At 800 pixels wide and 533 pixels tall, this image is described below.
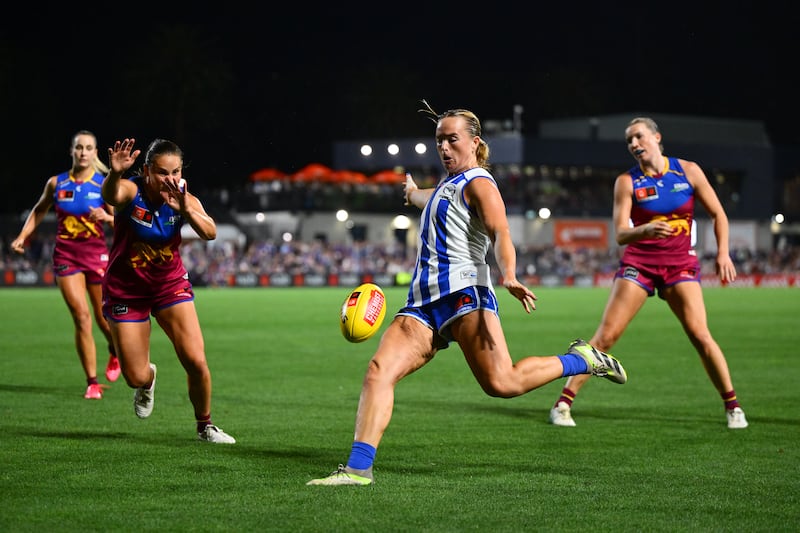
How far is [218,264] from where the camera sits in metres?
47.9

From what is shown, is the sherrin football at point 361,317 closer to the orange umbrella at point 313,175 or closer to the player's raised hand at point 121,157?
the player's raised hand at point 121,157

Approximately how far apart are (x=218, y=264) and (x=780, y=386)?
37.1 metres

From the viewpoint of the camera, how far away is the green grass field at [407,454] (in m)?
6.01

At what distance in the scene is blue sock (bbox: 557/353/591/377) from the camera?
7230 mm

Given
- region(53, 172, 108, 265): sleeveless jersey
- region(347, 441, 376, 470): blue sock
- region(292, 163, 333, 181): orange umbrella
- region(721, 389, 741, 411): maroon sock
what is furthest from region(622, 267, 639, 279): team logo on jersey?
region(292, 163, 333, 181): orange umbrella

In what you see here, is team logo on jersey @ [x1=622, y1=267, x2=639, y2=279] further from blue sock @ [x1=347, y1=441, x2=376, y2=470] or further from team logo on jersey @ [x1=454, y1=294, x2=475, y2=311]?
blue sock @ [x1=347, y1=441, x2=376, y2=470]

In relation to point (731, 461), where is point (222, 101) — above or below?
above

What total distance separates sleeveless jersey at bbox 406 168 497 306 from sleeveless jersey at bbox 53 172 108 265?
5.47m

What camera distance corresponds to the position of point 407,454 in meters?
8.01

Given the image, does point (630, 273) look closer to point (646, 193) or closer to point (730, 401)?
point (646, 193)

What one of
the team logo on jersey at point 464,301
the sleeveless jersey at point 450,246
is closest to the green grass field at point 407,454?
the team logo on jersey at point 464,301

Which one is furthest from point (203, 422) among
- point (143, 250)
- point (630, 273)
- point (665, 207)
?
point (665, 207)

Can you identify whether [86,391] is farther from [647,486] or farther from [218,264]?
[218,264]

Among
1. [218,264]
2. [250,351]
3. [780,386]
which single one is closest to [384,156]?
[218,264]
